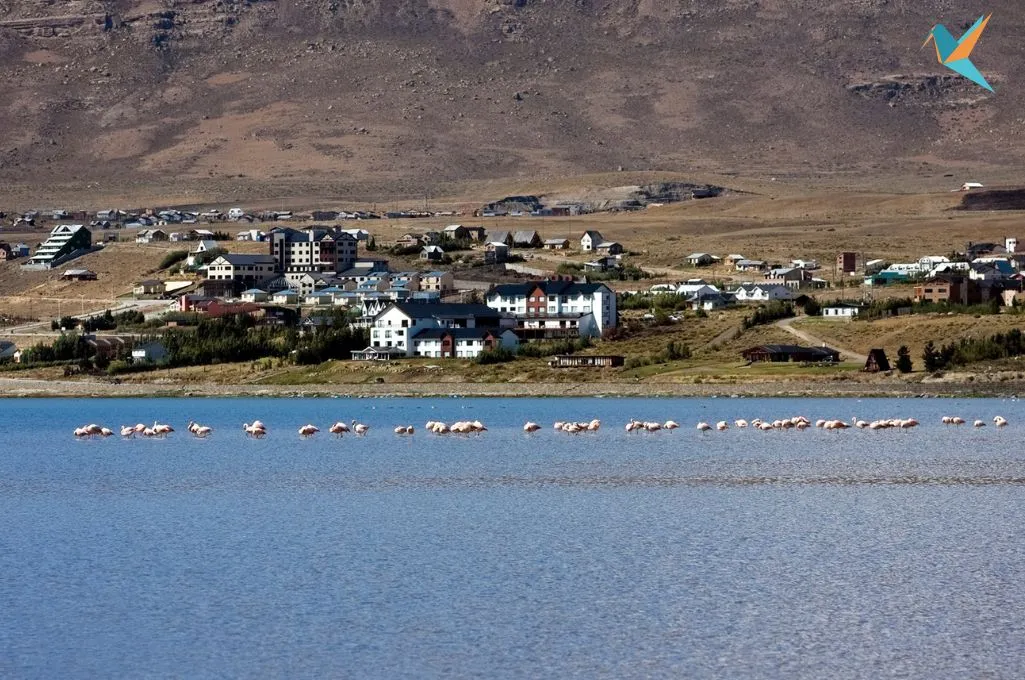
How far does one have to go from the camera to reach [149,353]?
88.9 metres

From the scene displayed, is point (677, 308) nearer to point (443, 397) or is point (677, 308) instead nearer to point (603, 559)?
point (443, 397)

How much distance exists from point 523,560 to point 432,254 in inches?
3754

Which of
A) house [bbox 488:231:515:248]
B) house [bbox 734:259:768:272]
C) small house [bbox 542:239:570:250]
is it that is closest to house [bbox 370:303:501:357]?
house [bbox 734:259:768:272]

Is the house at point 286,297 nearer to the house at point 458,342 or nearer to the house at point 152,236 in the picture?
the house at point 458,342

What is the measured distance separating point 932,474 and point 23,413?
142 feet

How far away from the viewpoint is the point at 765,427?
Answer: 191 feet

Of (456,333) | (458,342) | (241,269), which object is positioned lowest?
(458,342)

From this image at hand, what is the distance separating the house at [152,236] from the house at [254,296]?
117ft

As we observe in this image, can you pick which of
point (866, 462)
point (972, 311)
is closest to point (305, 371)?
point (972, 311)

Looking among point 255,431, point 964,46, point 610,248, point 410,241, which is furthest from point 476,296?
point 964,46

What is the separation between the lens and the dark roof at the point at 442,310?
291ft

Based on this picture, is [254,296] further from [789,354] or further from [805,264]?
[789,354]

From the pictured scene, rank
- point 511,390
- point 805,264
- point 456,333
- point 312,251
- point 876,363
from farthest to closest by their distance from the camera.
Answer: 1. point 312,251
2. point 805,264
3. point 456,333
4. point 511,390
5. point 876,363

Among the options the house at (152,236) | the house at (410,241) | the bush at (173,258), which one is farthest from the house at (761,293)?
the house at (152,236)
